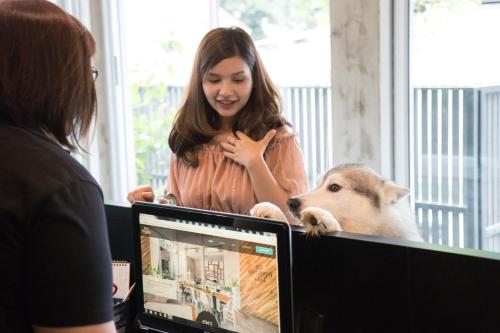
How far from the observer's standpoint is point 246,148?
1783mm

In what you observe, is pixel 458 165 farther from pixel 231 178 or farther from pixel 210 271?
pixel 210 271

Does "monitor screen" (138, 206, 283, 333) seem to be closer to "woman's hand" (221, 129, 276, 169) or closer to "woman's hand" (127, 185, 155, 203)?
"woman's hand" (127, 185, 155, 203)

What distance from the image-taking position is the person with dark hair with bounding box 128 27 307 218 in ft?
5.86

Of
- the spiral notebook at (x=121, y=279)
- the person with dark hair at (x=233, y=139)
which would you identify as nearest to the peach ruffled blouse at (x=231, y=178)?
the person with dark hair at (x=233, y=139)

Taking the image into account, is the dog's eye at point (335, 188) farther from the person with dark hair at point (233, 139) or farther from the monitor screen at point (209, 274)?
the monitor screen at point (209, 274)

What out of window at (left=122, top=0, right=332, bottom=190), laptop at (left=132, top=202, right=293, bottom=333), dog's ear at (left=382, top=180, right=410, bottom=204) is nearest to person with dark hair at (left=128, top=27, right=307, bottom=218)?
A: dog's ear at (left=382, top=180, right=410, bottom=204)

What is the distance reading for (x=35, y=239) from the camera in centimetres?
83

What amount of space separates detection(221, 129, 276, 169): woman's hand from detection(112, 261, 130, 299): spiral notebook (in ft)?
1.54

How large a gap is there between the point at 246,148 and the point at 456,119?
1188mm

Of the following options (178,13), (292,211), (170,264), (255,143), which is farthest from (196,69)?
(178,13)

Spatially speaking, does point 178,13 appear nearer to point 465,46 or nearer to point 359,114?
point 359,114

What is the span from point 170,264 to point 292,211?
0.47 m

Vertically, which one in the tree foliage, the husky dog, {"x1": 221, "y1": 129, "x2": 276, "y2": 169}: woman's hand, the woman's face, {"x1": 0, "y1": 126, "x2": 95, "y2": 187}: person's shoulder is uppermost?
the tree foliage

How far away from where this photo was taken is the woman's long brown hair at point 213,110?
184 cm
